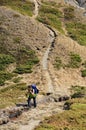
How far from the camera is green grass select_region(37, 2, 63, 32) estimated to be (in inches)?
3767

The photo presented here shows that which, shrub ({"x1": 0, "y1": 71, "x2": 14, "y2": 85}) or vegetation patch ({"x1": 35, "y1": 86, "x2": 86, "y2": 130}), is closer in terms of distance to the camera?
vegetation patch ({"x1": 35, "y1": 86, "x2": 86, "y2": 130})

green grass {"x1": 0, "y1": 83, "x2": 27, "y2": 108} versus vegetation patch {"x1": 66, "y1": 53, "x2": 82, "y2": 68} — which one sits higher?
green grass {"x1": 0, "y1": 83, "x2": 27, "y2": 108}

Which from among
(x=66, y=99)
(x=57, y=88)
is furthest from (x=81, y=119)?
(x=57, y=88)

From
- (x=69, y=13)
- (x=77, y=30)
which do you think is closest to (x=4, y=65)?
(x=77, y=30)

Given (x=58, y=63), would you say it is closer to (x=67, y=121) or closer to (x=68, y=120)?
(x=68, y=120)

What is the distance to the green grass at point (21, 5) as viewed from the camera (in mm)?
101656

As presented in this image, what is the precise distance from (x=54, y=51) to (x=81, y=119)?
46041mm

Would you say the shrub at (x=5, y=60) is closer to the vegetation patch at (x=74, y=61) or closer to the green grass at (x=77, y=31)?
the vegetation patch at (x=74, y=61)

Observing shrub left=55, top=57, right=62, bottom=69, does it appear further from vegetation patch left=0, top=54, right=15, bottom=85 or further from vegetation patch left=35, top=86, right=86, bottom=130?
vegetation patch left=35, top=86, right=86, bottom=130

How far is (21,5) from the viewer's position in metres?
106

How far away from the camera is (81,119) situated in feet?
96.0

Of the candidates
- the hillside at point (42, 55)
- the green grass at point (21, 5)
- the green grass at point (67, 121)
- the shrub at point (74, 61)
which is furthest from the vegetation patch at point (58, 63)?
the green grass at point (67, 121)

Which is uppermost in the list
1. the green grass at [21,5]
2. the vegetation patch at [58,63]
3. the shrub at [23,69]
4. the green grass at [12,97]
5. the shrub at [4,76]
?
the green grass at [21,5]

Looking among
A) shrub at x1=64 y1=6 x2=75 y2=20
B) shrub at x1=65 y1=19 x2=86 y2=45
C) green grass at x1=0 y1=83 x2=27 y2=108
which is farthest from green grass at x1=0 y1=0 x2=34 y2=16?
green grass at x1=0 y1=83 x2=27 y2=108
